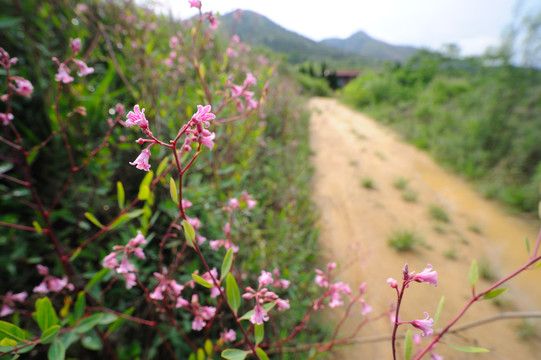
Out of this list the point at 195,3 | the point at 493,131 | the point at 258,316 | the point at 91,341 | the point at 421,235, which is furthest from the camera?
the point at 493,131

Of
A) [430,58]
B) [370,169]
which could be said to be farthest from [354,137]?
[430,58]

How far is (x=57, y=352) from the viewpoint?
1.74 feet

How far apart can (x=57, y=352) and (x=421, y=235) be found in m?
3.26

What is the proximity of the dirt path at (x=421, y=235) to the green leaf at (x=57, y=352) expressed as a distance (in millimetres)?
1167

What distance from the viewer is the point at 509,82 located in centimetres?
436

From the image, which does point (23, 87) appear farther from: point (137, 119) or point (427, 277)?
point (427, 277)

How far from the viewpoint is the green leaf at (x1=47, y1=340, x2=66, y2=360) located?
1.70ft

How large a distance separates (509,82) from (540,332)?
13.9ft

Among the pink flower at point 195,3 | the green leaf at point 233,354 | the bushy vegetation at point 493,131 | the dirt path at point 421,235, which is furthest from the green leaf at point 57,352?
the bushy vegetation at point 493,131

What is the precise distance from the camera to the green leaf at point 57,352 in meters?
0.52

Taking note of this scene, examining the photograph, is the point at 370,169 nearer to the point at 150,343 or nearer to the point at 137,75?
the point at 137,75

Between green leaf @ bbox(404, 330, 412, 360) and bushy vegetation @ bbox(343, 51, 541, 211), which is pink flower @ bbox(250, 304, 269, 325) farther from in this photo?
bushy vegetation @ bbox(343, 51, 541, 211)

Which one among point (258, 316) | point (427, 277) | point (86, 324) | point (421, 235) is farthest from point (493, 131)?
point (86, 324)

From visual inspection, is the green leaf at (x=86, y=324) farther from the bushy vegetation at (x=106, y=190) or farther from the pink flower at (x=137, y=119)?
the pink flower at (x=137, y=119)
